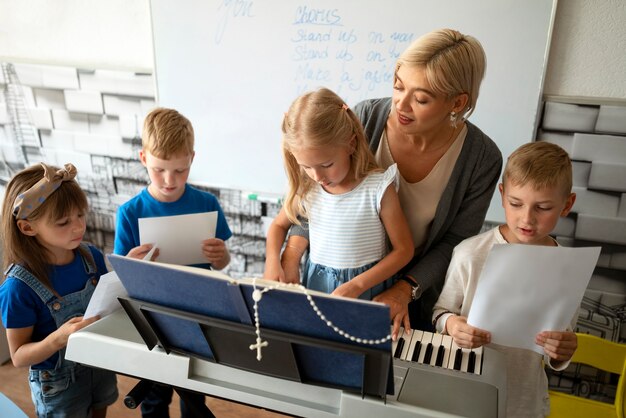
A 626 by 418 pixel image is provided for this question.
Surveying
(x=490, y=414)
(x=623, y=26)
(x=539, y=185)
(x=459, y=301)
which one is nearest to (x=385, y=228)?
(x=459, y=301)

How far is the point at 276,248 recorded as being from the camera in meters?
1.39

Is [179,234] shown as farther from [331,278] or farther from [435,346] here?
[435,346]

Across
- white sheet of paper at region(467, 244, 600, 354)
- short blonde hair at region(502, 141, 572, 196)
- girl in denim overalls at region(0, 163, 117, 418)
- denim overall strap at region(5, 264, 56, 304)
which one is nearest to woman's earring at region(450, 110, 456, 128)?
short blonde hair at region(502, 141, 572, 196)

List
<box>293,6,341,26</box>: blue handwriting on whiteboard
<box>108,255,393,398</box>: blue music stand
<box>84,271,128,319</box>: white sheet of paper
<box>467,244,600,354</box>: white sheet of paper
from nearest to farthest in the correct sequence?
<box>108,255,393,398</box>: blue music stand < <box>467,244,600,354</box>: white sheet of paper < <box>84,271,128,319</box>: white sheet of paper < <box>293,6,341,26</box>: blue handwriting on whiteboard

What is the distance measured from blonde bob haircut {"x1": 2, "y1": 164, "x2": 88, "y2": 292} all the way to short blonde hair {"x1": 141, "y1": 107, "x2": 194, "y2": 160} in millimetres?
264

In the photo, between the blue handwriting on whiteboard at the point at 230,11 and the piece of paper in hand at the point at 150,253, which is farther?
the blue handwriting on whiteboard at the point at 230,11

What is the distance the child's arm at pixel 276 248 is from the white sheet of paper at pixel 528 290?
0.51 metres

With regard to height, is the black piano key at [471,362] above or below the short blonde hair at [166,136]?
below

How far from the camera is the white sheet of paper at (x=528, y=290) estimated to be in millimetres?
990

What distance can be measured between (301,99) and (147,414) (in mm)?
1214

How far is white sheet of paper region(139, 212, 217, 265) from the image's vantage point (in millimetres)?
1405

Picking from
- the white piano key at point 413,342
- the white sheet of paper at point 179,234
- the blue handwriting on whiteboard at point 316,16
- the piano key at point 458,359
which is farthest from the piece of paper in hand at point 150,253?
the blue handwriting on whiteboard at point 316,16

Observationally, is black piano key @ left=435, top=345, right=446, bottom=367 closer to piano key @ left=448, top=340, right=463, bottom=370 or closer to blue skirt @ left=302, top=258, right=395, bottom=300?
piano key @ left=448, top=340, right=463, bottom=370

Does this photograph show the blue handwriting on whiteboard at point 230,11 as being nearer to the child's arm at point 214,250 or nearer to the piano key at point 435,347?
the child's arm at point 214,250
